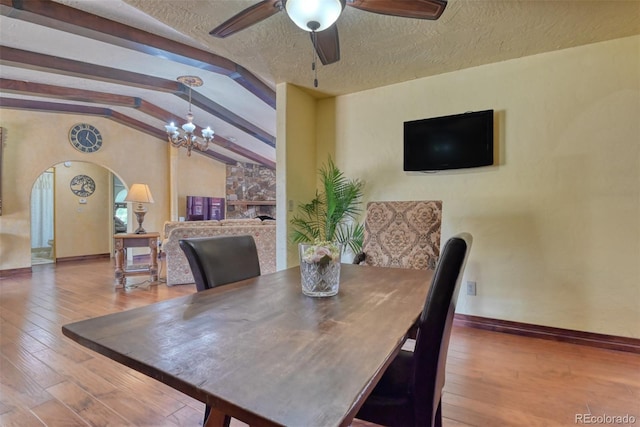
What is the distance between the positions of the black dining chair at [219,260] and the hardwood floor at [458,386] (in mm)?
621

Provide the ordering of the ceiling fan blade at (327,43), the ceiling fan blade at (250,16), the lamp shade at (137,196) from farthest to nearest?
the lamp shade at (137,196)
the ceiling fan blade at (327,43)
the ceiling fan blade at (250,16)

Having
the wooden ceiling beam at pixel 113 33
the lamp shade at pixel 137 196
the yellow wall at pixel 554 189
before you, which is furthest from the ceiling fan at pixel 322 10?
the lamp shade at pixel 137 196

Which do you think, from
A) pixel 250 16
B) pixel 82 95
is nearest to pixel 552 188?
pixel 250 16

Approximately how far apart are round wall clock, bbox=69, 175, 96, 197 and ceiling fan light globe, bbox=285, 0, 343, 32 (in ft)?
25.3

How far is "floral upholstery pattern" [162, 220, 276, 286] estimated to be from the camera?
4.34 m

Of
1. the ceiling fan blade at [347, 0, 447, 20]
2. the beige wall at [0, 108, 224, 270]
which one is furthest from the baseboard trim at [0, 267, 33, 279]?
the ceiling fan blade at [347, 0, 447, 20]

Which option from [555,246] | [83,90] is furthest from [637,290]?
[83,90]

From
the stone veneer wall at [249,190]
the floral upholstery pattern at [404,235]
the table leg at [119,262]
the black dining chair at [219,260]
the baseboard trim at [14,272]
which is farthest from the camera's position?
the stone veneer wall at [249,190]

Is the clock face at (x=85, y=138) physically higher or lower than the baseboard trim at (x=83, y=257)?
higher

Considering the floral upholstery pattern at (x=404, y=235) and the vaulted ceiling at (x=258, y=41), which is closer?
the vaulted ceiling at (x=258, y=41)

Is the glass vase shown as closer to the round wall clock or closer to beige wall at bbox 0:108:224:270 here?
beige wall at bbox 0:108:224:270

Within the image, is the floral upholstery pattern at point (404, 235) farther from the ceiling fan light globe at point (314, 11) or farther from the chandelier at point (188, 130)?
the chandelier at point (188, 130)

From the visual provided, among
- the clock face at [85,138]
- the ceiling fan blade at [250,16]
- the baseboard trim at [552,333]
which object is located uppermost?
the clock face at [85,138]

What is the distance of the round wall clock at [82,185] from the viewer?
7.05 metres
